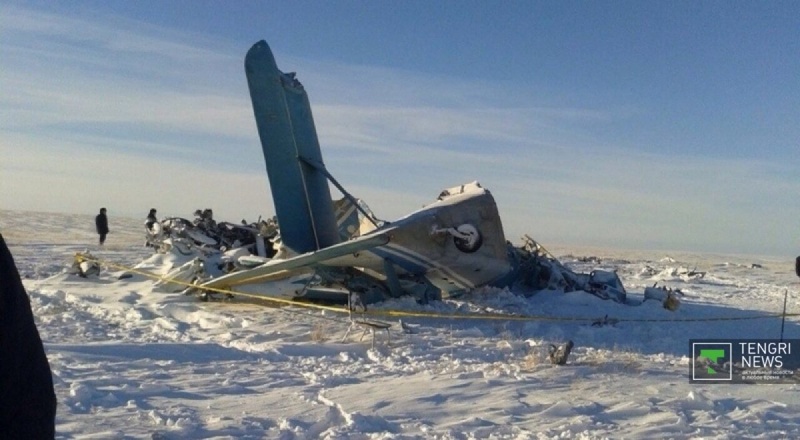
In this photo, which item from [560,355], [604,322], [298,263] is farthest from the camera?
[298,263]

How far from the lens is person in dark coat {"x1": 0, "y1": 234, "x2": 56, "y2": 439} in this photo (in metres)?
1.69

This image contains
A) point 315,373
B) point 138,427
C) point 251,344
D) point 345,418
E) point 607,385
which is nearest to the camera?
point 138,427

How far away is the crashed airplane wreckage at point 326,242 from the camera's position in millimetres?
11539

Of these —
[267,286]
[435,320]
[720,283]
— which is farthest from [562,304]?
[720,283]

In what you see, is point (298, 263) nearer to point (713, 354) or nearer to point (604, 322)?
point (604, 322)

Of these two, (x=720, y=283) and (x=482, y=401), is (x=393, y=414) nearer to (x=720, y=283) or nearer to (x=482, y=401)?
(x=482, y=401)

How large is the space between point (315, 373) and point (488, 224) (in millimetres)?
5743

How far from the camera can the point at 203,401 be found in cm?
580

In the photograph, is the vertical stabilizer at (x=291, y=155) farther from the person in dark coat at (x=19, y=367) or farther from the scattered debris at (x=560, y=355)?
the person in dark coat at (x=19, y=367)

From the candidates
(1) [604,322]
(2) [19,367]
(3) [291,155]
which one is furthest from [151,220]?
(2) [19,367]

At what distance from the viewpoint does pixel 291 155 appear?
12.9m

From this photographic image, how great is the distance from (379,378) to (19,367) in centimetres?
535

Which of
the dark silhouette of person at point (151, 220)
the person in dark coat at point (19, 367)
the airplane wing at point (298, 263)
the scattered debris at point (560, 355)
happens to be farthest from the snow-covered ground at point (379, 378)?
the dark silhouette of person at point (151, 220)

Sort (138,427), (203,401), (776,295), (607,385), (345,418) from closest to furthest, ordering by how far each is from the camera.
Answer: (138,427) → (345,418) → (203,401) → (607,385) → (776,295)
